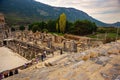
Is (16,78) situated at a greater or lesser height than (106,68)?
lesser

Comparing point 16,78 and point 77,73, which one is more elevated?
point 77,73

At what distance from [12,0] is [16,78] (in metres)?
159

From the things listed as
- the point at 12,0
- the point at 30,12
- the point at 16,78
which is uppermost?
the point at 12,0

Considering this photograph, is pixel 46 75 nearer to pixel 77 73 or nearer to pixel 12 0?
pixel 77 73

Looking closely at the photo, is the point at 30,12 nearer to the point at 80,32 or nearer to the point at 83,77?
the point at 80,32

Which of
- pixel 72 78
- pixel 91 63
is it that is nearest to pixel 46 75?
pixel 72 78

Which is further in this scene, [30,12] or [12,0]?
[30,12]

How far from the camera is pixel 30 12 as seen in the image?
164125mm

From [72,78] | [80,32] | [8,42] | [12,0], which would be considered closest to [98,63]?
[72,78]

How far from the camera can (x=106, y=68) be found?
271 centimetres

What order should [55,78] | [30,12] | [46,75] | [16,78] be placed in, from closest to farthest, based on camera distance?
[55,78]
[46,75]
[16,78]
[30,12]

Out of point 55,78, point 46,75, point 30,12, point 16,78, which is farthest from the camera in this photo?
point 30,12

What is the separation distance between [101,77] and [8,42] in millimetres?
36392

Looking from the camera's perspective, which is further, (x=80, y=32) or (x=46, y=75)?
(x=80, y=32)
